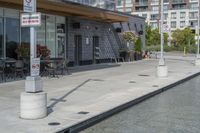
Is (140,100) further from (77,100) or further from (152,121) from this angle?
(152,121)

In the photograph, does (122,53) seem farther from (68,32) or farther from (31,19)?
(31,19)

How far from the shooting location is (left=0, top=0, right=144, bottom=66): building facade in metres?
22.3

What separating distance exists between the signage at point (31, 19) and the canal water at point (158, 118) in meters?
2.78

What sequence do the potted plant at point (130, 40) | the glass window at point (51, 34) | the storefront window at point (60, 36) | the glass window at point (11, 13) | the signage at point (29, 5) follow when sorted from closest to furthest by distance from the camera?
the signage at point (29, 5), the glass window at point (11, 13), the glass window at point (51, 34), the storefront window at point (60, 36), the potted plant at point (130, 40)

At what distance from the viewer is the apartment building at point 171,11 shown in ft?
367

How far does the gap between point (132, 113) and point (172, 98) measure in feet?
11.8

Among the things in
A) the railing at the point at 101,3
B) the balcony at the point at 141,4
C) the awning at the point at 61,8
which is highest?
the balcony at the point at 141,4

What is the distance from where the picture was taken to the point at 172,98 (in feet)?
47.8

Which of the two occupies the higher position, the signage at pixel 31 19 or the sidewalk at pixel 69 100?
the signage at pixel 31 19

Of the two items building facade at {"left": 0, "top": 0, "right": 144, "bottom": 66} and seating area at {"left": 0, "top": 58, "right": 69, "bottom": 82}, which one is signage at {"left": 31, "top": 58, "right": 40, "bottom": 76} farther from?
building facade at {"left": 0, "top": 0, "right": 144, "bottom": 66}

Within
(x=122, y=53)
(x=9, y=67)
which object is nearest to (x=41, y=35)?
(x=9, y=67)

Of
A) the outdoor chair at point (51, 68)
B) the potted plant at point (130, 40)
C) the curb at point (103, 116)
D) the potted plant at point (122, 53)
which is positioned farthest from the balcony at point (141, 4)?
the curb at point (103, 116)

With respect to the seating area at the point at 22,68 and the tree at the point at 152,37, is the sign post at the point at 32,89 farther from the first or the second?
the tree at the point at 152,37

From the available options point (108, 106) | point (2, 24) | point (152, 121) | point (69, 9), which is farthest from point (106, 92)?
point (69, 9)
